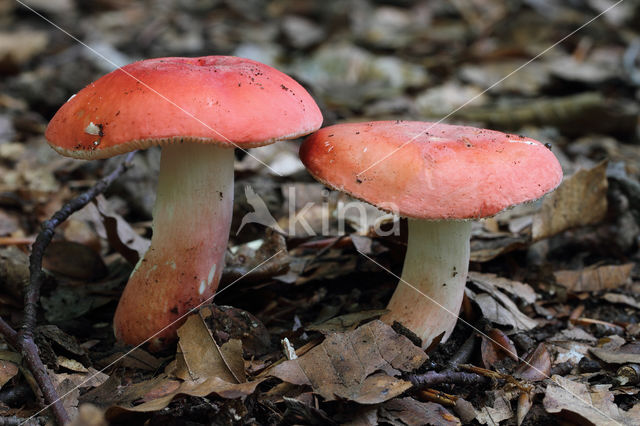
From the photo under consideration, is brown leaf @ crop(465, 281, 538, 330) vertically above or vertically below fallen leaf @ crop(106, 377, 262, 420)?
below

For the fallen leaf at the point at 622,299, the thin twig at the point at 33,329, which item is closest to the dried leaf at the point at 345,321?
the thin twig at the point at 33,329

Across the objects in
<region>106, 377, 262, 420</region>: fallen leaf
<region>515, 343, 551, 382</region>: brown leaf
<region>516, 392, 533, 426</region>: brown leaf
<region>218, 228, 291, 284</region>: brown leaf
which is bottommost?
<region>515, 343, 551, 382</region>: brown leaf

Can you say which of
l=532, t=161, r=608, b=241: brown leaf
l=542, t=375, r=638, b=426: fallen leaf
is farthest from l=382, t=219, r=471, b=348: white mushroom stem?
l=532, t=161, r=608, b=241: brown leaf

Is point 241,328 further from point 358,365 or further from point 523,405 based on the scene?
point 523,405

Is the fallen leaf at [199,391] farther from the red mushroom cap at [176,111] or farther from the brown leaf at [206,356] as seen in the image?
the red mushroom cap at [176,111]

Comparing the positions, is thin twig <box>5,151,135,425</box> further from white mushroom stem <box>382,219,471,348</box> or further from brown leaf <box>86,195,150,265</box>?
white mushroom stem <box>382,219,471,348</box>
